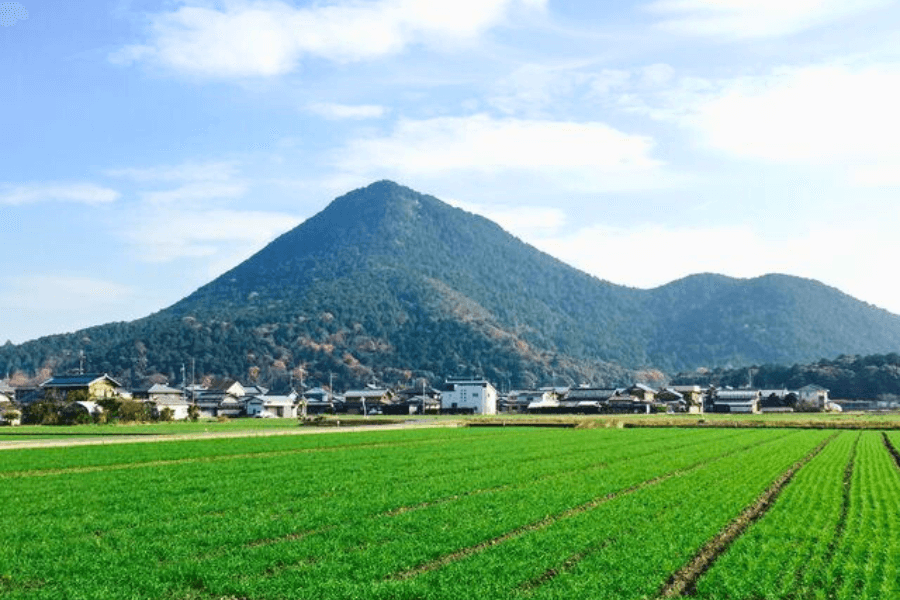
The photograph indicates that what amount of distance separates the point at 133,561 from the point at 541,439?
45.3 metres

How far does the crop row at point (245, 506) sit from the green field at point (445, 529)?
8 centimetres

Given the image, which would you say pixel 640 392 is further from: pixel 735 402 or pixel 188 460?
pixel 188 460

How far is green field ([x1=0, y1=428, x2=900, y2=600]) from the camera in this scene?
1484 cm

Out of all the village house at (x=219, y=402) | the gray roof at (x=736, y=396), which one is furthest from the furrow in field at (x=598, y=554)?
the gray roof at (x=736, y=396)

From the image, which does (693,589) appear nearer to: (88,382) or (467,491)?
(467,491)

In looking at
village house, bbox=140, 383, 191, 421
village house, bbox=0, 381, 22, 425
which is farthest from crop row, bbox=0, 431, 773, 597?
village house, bbox=140, 383, 191, 421

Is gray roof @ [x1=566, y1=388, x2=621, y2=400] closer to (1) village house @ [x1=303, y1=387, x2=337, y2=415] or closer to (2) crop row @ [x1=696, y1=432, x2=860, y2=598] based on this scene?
(1) village house @ [x1=303, y1=387, x2=337, y2=415]

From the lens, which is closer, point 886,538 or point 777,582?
point 777,582

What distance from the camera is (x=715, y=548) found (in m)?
18.3

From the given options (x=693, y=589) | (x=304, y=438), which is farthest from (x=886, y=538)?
(x=304, y=438)

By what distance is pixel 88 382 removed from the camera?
371ft

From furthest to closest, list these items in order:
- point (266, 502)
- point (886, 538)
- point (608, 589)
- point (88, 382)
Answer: point (88, 382), point (266, 502), point (886, 538), point (608, 589)

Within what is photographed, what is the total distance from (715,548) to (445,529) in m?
5.89

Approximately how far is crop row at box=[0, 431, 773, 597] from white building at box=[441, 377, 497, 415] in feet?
345
